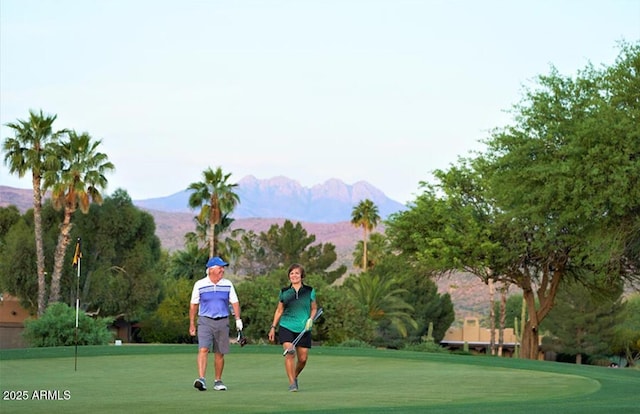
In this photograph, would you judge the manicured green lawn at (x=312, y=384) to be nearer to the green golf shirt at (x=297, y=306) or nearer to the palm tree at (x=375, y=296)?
the green golf shirt at (x=297, y=306)

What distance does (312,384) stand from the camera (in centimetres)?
1842

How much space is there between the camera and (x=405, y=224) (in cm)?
5031

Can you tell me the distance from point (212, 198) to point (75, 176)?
14133mm

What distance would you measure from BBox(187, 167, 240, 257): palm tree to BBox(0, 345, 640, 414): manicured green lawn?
45143mm

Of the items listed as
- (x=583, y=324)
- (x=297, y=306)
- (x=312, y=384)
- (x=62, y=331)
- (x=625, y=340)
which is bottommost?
(x=625, y=340)

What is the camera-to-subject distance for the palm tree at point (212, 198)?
75062 mm

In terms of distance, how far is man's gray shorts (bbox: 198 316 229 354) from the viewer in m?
16.7

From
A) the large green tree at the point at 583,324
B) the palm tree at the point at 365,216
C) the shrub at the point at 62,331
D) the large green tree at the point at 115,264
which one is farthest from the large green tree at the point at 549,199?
the palm tree at the point at 365,216

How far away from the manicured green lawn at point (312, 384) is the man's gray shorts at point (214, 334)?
0.81 meters

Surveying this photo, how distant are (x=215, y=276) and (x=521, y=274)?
34.8 meters

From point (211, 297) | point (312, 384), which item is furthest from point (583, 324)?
point (211, 297)

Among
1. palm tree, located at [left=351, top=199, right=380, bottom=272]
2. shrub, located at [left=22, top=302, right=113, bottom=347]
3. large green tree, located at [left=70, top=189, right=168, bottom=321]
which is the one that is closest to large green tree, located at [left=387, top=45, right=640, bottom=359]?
shrub, located at [left=22, top=302, right=113, bottom=347]

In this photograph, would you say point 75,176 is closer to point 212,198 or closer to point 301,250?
point 212,198

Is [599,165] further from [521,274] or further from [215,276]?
[215,276]
